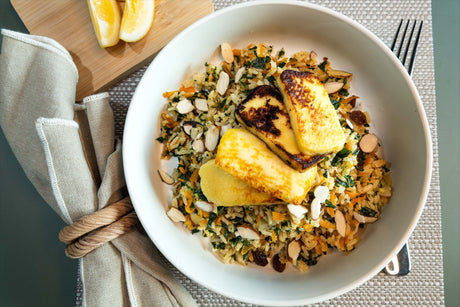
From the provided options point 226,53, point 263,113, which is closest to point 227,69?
point 226,53

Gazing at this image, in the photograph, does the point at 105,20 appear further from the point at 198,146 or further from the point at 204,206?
the point at 204,206

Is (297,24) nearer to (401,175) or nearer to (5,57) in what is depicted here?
(401,175)

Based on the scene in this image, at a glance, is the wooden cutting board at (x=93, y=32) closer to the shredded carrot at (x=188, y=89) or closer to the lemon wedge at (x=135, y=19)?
the lemon wedge at (x=135, y=19)

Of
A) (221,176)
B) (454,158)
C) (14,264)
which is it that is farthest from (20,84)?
(454,158)

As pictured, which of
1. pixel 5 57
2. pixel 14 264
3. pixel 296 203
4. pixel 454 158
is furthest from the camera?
pixel 14 264

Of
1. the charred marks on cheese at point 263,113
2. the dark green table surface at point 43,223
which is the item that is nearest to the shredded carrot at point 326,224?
the charred marks on cheese at point 263,113

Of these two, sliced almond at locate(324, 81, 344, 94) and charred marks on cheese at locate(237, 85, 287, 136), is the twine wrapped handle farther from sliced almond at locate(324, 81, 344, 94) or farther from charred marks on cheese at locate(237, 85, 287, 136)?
sliced almond at locate(324, 81, 344, 94)

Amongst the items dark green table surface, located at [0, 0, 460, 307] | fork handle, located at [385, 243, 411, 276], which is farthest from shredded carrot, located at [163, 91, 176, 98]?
fork handle, located at [385, 243, 411, 276]
